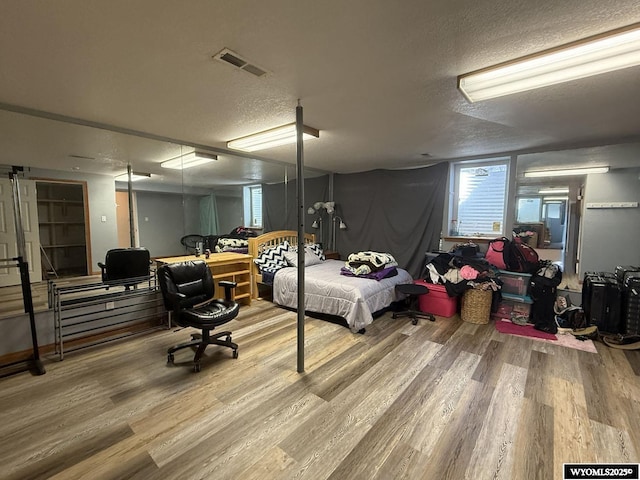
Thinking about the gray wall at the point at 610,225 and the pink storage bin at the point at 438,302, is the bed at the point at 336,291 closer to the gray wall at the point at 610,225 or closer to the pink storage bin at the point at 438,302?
the pink storage bin at the point at 438,302

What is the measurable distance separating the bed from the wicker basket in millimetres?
913

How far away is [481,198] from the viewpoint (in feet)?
14.4

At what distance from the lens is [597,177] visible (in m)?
3.55

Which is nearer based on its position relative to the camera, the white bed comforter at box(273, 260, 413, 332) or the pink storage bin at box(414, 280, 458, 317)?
the white bed comforter at box(273, 260, 413, 332)

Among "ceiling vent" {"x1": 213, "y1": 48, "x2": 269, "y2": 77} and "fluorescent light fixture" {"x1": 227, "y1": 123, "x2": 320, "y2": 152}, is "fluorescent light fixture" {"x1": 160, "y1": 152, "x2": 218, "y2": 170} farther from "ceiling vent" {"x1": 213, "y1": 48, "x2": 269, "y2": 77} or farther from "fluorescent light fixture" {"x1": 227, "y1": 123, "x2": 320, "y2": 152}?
"ceiling vent" {"x1": 213, "y1": 48, "x2": 269, "y2": 77}

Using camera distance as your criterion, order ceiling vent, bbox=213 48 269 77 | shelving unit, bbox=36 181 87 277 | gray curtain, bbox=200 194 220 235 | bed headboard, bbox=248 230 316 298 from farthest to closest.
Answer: bed headboard, bbox=248 230 316 298 < gray curtain, bbox=200 194 220 235 < shelving unit, bbox=36 181 87 277 < ceiling vent, bbox=213 48 269 77

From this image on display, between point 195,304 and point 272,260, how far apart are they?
1.74 m

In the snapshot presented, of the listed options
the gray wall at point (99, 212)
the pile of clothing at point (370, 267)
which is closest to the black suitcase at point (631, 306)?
the pile of clothing at point (370, 267)

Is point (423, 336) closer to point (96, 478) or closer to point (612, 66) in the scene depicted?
point (612, 66)

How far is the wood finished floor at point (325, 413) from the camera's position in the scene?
5.18 ft

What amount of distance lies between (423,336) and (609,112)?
107 inches

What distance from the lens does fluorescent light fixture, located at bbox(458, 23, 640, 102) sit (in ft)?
4.87

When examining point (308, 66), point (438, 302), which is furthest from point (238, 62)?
point (438, 302)

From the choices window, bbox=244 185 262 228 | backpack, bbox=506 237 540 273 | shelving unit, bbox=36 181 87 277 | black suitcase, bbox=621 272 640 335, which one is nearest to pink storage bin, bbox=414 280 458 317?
backpack, bbox=506 237 540 273
